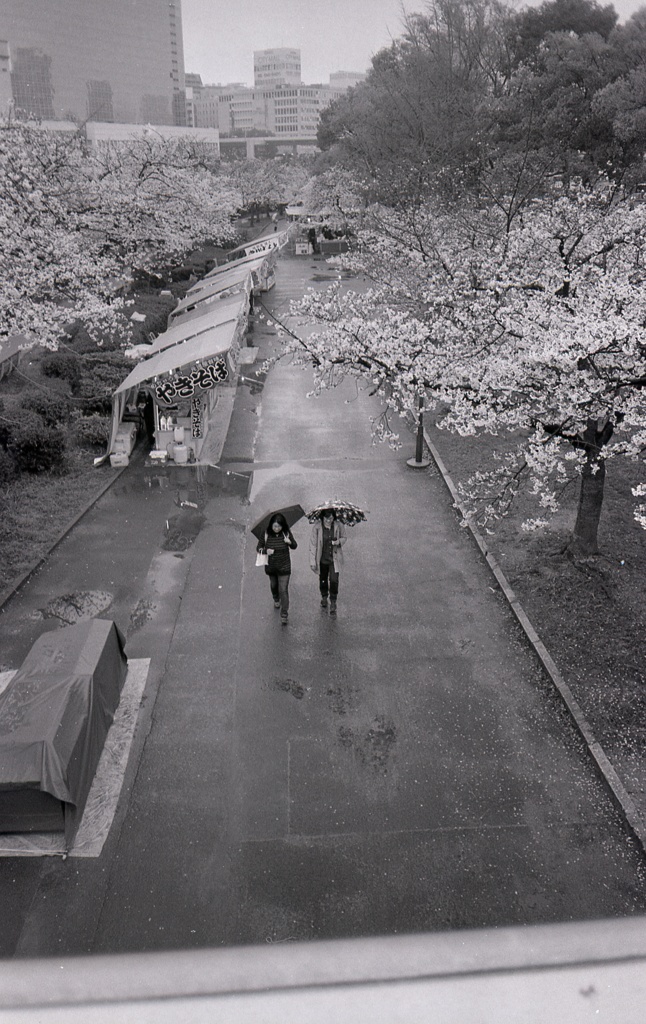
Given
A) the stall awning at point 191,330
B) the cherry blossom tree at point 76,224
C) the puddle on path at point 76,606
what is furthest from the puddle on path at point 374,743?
→ the stall awning at point 191,330

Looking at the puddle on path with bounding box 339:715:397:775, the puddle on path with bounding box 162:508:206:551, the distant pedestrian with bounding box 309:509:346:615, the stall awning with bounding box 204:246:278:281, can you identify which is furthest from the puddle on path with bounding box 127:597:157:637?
the stall awning with bounding box 204:246:278:281

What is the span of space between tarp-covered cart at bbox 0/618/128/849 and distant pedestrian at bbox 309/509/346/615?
3413mm

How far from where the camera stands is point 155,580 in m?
11.8

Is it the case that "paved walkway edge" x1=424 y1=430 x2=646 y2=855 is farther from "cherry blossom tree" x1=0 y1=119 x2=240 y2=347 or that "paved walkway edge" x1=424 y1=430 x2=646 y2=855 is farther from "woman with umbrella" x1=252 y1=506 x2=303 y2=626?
"cherry blossom tree" x1=0 y1=119 x2=240 y2=347

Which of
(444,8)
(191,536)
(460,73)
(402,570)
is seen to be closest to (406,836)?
(402,570)

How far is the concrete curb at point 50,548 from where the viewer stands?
36.8ft

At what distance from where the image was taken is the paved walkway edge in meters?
7.00

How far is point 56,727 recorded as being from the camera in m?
6.82

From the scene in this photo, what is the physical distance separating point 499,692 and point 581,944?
8.35m

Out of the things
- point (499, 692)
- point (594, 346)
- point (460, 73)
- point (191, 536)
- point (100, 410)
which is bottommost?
point (499, 692)

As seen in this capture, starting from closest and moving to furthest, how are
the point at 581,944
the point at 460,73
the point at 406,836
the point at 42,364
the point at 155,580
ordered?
the point at 581,944
the point at 406,836
the point at 155,580
the point at 42,364
the point at 460,73

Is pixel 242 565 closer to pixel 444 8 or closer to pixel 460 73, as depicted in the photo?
pixel 460 73

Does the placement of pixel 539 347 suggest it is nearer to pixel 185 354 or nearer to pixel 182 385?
pixel 182 385

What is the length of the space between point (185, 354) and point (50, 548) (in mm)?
6100
